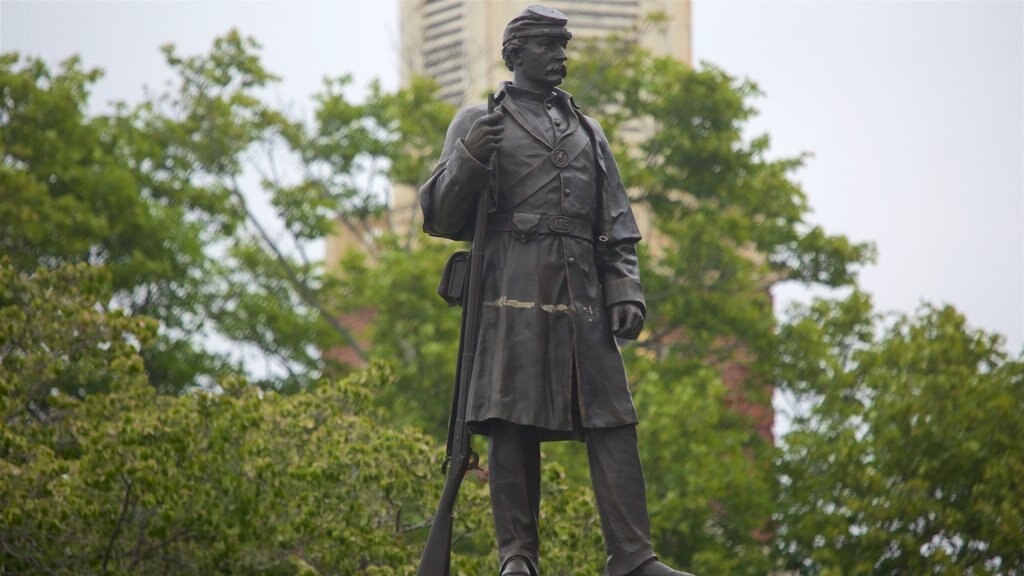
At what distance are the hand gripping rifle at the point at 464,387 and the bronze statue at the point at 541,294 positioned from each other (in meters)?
0.03

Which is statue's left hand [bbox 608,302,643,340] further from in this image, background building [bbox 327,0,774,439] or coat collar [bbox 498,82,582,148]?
background building [bbox 327,0,774,439]

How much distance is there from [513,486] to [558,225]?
139 centimetres

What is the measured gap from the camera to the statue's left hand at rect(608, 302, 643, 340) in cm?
1167

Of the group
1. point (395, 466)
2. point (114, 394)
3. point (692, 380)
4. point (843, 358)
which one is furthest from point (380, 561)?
point (843, 358)

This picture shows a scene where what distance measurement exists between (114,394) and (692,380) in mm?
12712

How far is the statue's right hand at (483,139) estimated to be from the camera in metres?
11.6

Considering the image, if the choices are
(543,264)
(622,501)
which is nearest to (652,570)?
(622,501)

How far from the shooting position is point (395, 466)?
21.4 meters

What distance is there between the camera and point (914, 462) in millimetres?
29984

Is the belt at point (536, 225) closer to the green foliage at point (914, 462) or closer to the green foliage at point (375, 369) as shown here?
the green foliage at point (375, 369)

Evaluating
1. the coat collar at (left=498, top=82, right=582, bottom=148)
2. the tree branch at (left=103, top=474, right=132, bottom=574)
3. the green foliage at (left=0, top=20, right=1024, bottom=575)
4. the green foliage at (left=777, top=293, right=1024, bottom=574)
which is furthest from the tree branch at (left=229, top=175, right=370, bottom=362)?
the coat collar at (left=498, top=82, right=582, bottom=148)

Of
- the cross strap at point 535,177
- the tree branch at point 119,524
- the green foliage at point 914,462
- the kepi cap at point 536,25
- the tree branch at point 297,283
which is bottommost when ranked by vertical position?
the cross strap at point 535,177

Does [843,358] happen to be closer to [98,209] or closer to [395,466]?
[98,209]

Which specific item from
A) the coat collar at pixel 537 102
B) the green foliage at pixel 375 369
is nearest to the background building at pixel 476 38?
the green foliage at pixel 375 369
